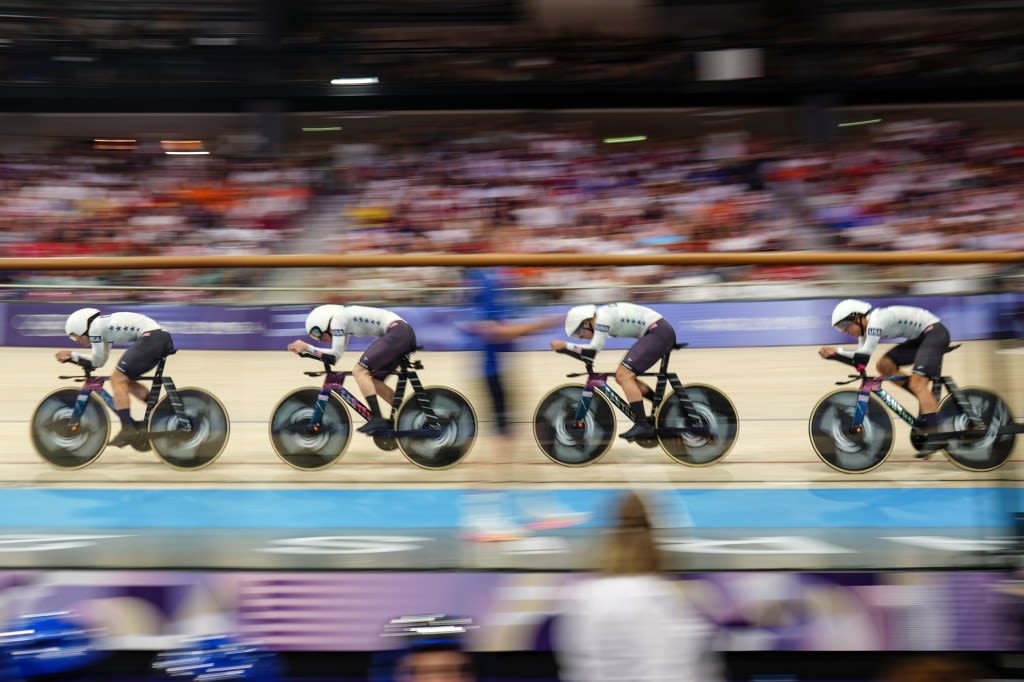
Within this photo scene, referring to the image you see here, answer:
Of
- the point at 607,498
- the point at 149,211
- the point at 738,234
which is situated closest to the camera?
the point at 607,498

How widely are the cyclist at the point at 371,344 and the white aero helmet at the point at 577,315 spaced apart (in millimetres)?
569

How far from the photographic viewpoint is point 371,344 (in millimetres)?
3416

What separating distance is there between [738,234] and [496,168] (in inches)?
121

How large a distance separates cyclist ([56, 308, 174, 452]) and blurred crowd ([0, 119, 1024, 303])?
250 inches

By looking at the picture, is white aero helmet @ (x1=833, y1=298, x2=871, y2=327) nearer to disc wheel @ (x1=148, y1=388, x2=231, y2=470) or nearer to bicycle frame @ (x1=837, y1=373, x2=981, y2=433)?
bicycle frame @ (x1=837, y1=373, x2=981, y2=433)

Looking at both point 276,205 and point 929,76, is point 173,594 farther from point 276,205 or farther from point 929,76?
point 929,76

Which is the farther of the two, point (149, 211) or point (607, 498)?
point (149, 211)

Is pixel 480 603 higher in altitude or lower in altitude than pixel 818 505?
lower

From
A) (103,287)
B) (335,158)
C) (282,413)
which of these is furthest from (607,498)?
(335,158)

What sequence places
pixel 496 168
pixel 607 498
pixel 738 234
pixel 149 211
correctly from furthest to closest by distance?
pixel 496 168
pixel 149 211
pixel 738 234
pixel 607 498

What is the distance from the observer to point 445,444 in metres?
3.33

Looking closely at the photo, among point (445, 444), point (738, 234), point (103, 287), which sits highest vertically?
point (738, 234)

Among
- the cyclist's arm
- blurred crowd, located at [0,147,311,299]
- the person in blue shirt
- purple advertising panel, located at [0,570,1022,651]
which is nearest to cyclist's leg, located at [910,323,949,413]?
purple advertising panel, located at [0,570,1022,651]

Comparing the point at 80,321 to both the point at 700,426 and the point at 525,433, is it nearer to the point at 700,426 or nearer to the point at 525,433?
the point at 525,433
